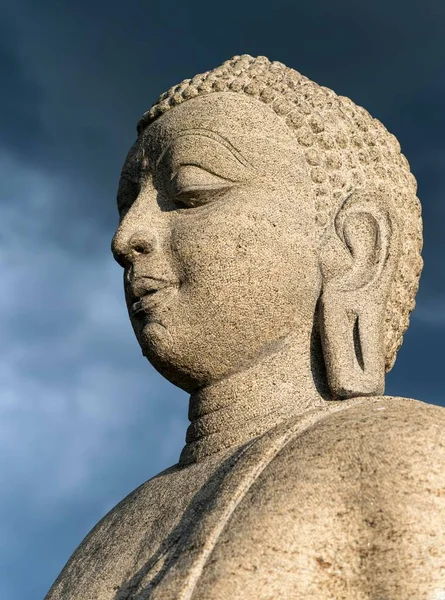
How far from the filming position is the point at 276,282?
599 centimetres

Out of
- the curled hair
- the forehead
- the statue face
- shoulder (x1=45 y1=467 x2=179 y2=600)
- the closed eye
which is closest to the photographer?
shoulder (x1=45 y1=467 x2=179 y2=600)

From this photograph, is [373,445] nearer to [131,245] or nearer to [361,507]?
[361,507]

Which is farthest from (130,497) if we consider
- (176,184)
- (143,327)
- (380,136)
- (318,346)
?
(380,136)

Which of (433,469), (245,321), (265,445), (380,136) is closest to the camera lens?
(433,469)

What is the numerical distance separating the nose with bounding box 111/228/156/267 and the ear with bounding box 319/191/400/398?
981mm

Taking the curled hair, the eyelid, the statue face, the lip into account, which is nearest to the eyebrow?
the statue face

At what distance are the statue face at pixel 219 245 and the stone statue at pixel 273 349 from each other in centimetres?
1

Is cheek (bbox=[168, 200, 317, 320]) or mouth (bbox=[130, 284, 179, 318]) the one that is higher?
cheek (bbox=[168, 200, 317, 320])

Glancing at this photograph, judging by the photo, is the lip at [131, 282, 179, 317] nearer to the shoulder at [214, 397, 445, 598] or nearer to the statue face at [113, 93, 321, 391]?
the statue face at [113, 93, 321, 391]

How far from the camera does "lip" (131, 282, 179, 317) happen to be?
6.09 metres

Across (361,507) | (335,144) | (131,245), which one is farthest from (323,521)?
(335,144)

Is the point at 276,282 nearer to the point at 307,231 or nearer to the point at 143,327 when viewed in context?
the point at 307,231

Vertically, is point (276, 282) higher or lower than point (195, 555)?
higher

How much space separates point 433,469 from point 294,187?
7.08 feet
